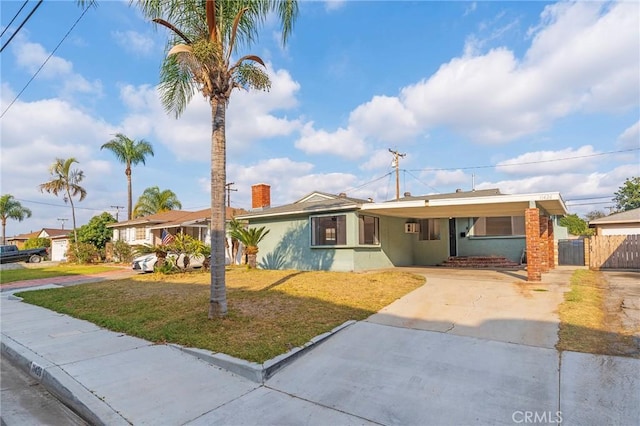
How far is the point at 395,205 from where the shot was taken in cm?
1279

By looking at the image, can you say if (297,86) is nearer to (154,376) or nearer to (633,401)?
Answer: (154,376)

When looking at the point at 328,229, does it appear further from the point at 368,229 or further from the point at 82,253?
the point at 82,253

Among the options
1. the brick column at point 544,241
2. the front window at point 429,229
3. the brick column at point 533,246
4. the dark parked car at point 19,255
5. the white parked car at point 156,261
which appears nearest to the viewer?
the brick column at point 533,246

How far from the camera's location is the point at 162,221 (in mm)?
26922

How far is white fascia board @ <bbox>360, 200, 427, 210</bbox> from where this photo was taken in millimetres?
12022

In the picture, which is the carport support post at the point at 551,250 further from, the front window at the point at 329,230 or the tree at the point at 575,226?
the tree at the point at 575,226

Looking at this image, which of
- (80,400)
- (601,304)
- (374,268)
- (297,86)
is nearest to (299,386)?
(80,400)

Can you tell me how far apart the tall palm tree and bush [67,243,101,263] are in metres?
23.6

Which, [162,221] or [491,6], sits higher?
[491,6]

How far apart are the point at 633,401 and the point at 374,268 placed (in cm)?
1127

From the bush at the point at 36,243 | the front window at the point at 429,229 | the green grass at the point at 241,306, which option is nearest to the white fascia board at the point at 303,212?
the green grass at the point at 241,306

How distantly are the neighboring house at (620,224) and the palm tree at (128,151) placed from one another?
109ft

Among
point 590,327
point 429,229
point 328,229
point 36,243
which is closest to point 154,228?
point 328,229

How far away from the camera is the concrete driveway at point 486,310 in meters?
5.97
